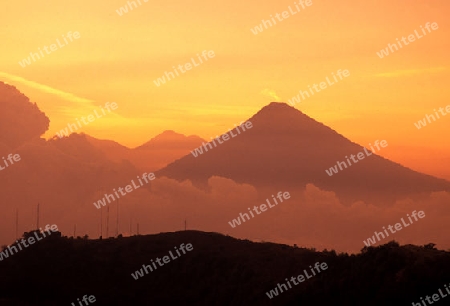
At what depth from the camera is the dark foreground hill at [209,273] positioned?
65.3m

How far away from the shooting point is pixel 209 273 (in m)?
82.4

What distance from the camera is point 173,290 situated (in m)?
80.3

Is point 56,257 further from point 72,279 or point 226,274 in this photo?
point 226,274

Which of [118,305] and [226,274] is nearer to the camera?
[118,305]

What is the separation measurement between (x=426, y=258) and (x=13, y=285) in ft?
132

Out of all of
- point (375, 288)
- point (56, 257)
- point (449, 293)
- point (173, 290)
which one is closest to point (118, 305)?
point (173, 290)

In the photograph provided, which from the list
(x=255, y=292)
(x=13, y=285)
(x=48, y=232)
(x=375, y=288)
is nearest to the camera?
(x=375, y=288)

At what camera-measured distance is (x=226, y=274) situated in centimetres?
8088

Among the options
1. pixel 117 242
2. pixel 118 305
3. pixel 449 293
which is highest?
pixel 117 242

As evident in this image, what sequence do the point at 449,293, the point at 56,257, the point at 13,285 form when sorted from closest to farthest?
the point at 449,293
the point at 13,285
the point at 56,257

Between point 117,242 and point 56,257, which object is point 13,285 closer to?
point 56,257

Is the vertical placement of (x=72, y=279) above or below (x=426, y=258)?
above

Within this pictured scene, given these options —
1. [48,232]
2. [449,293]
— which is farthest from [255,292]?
[48,232]

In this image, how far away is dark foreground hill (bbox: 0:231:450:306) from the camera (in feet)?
214
